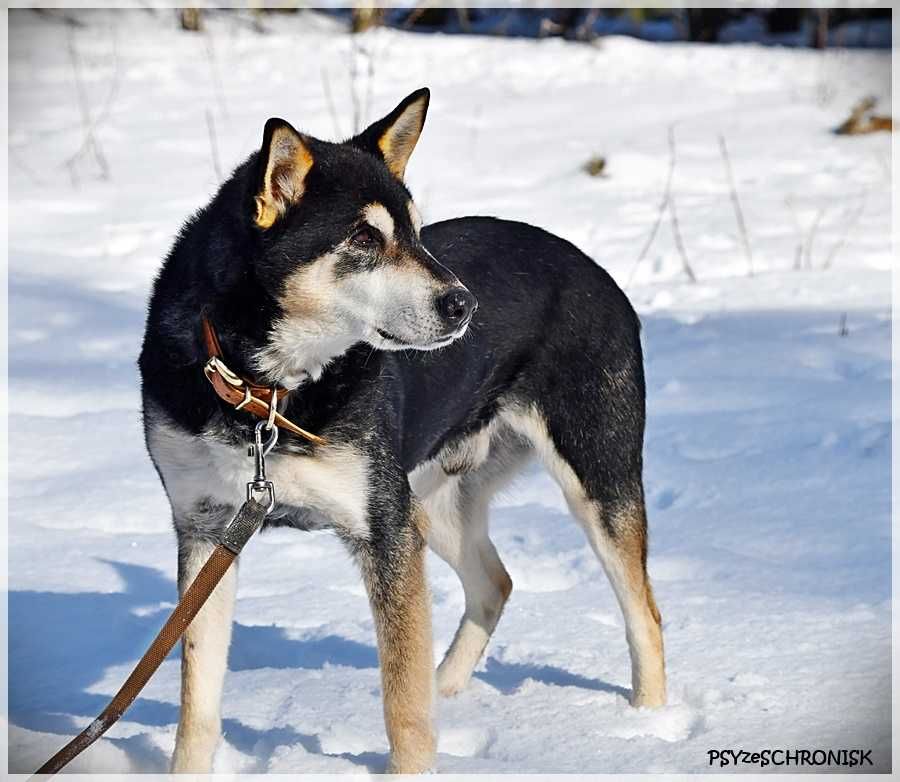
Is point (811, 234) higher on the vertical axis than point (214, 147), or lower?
lower

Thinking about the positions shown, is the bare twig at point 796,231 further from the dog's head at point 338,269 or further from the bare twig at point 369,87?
the dog's head at point 338,269

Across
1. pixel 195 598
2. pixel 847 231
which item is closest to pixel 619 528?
pixel 195 598

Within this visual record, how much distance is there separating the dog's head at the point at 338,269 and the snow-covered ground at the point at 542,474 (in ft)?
3.63

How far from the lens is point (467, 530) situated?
4102 mm

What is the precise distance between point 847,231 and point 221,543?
724 cm

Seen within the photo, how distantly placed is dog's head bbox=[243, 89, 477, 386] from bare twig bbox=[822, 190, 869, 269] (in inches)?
223

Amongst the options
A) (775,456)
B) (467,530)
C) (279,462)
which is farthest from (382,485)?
(775,456)

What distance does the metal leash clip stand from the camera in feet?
9.32

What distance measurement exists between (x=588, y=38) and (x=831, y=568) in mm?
11369

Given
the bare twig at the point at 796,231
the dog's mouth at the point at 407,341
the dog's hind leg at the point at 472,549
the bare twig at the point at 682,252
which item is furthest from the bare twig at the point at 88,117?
the dog's mouth at the point at 407,341

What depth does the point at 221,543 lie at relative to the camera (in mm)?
2840

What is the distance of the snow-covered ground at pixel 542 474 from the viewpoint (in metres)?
3.51

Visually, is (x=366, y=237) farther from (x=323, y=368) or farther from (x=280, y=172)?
(x=323, y=368)

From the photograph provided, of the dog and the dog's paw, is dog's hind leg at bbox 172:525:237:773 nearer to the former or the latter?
the dog
